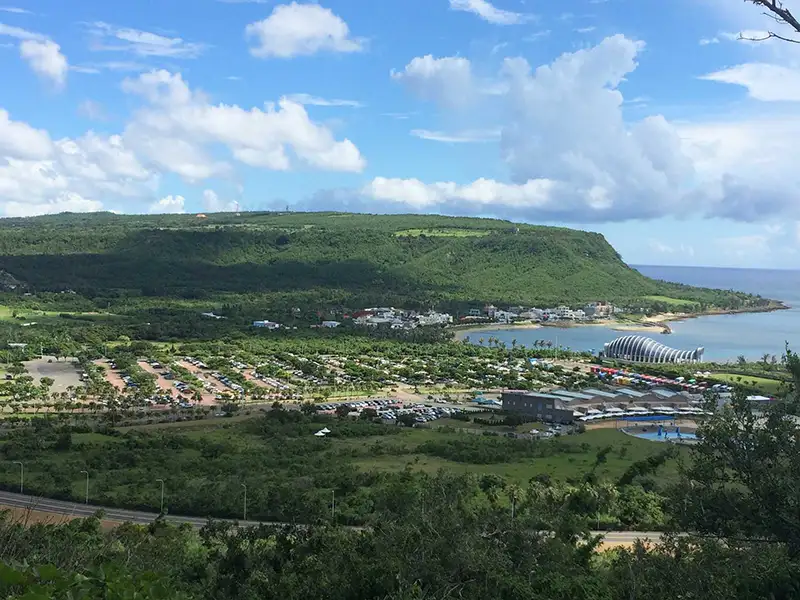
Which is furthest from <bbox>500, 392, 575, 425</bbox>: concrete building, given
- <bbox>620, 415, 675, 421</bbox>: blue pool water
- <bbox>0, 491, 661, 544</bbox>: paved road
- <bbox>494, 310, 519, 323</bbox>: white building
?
<bbox>494, 310, 519, 323</bbox>: white building

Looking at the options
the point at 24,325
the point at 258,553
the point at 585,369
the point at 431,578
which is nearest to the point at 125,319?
the point at 24,325

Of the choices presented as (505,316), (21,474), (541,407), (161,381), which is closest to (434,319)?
(505,316)

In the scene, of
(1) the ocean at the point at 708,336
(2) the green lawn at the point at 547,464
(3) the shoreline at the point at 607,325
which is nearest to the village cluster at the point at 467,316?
(3) the shoreline at the point at 607,325

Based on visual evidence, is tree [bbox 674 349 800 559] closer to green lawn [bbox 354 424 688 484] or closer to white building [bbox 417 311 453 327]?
green lawn [bbox 354 424 688 484]

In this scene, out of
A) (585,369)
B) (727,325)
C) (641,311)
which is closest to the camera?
(585,369)

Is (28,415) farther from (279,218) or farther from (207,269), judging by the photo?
(279,218)

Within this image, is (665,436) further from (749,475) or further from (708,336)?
(708,336)
